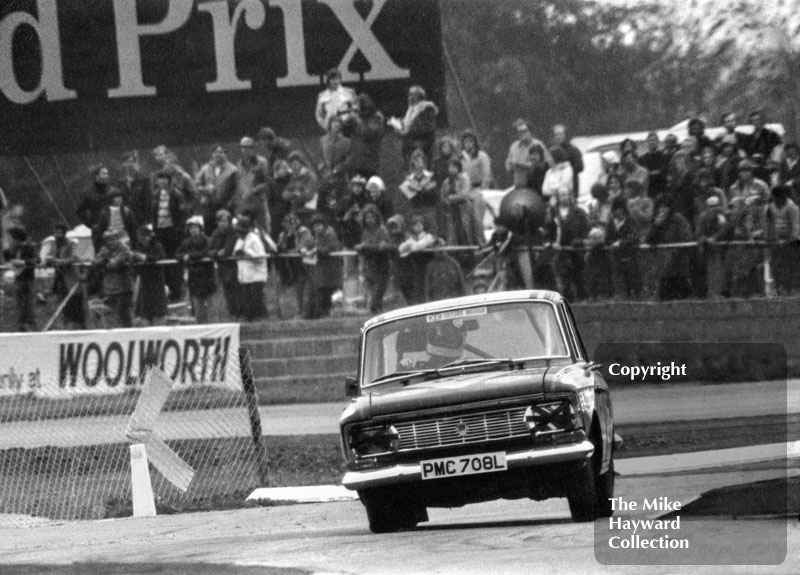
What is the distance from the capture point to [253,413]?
14.8m

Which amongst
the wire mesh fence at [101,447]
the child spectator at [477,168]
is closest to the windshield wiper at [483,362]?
the wire mesh fence at [101,447]

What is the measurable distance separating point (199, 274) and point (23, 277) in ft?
9.15

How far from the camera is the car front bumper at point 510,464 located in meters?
10.1

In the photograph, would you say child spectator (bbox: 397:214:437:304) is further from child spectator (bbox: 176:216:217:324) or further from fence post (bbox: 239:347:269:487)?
fence post (bbox: 239:347:269:487)

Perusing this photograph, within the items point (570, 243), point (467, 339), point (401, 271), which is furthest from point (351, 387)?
point (570, 243)

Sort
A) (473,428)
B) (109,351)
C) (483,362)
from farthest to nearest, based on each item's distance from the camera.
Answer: (109,351) → (483,362) → (473,428)

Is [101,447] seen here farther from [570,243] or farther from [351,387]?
[570,243]

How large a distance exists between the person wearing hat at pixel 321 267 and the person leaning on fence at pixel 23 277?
13.9 ft

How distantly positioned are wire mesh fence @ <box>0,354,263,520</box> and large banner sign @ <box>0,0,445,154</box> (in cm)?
1241

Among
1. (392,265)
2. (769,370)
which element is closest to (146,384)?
(769,370)

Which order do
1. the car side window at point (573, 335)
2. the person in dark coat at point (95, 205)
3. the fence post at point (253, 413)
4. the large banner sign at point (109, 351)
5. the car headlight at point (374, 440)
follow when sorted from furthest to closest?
the person in dark coat at point (95, 205)
the large banner sign at point (109, 351)
the fence post at point (253, 413)
the car side window at point (573, 335)
the car headlight at point (374, 440)

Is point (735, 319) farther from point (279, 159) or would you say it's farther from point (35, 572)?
point (35, 572)

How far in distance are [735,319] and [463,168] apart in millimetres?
4819

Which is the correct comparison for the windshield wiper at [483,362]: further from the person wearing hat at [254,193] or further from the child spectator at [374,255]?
the person wearing hat at [254,193]
